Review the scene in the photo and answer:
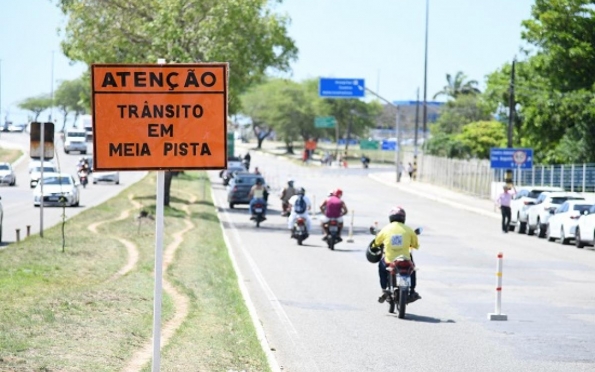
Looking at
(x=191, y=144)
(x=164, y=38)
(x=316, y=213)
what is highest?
(x=164, y=38)

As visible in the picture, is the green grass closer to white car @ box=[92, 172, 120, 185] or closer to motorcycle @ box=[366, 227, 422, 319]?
white car @ box=[92, 172, 120, 185]

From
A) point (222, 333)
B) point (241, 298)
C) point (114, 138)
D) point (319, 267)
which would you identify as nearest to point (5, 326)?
point (222, 333)

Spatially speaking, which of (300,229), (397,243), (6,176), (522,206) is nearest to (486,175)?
(6,176)

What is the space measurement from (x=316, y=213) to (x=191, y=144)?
4434cm

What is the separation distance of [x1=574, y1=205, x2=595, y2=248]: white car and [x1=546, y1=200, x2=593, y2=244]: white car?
1.47ft

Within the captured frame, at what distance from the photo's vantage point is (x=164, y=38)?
43.3 m

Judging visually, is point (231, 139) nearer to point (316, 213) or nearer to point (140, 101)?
point (316, 213)

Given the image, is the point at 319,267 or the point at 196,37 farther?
the point at 196,37

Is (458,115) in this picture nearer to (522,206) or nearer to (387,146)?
(387,146)

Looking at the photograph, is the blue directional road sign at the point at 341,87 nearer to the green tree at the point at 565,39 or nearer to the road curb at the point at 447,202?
the road curb at the point at 447,202

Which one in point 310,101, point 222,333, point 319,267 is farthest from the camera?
point 310,101

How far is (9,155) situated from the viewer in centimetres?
10162

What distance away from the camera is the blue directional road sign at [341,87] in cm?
8375

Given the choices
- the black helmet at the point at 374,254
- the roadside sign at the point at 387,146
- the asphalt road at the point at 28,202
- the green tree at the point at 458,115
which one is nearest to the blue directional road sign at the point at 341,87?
the asphalt road at the point at 28,202
